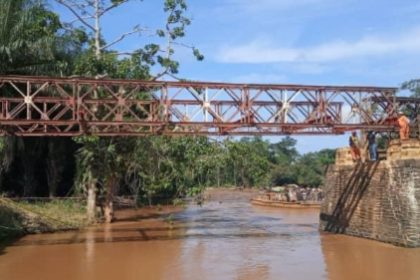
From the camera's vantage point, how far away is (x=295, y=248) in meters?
21.6

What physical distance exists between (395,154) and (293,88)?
15.2 ft

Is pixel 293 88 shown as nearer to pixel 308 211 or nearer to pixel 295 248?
pixel 295 248

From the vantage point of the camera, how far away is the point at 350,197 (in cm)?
2481

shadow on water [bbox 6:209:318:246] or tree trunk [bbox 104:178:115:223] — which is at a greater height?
tree trunk [bbox 104:178:115:223]

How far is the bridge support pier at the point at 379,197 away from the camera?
20.2 meters

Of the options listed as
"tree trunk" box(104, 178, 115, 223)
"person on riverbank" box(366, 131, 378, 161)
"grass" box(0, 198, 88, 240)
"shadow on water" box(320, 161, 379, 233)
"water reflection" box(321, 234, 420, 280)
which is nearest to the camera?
"water reflection" box(321, 234, 420, 280)

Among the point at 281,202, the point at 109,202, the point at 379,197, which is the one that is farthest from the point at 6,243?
the point at 281,202

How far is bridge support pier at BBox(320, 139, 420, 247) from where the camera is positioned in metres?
20.2

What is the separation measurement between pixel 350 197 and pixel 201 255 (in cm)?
821

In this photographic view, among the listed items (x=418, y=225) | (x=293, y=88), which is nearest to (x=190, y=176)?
(x=293, y=88)

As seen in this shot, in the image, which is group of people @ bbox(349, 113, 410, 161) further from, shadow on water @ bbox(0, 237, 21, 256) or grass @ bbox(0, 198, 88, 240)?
shadow on water @ bbox(0, 237, 21, 256)

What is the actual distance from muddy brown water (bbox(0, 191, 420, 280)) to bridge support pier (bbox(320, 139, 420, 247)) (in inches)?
24.8

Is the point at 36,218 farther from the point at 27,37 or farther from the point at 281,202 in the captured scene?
the point at 281,202

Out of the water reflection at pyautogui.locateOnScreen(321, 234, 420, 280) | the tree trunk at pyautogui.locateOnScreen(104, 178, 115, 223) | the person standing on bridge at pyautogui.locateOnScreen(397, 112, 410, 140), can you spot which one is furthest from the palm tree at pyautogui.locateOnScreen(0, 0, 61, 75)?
the person standing on bridge at pyautogui.locateOnScreen(397, 112, 410, 140)
